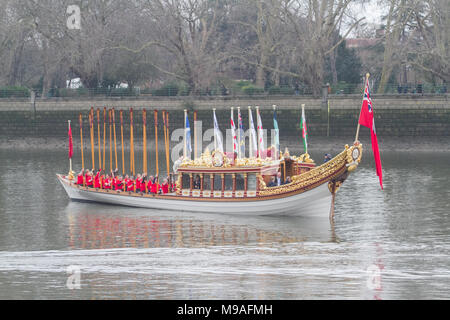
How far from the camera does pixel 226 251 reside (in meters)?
30.2

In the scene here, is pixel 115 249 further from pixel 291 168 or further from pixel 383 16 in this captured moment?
pixel 383 16

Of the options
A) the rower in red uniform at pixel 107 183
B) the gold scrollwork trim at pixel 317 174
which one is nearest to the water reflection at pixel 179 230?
the gold scrollwork trim at pixel 317 174

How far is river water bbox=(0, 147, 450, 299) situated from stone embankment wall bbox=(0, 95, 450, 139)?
A: 2004cm

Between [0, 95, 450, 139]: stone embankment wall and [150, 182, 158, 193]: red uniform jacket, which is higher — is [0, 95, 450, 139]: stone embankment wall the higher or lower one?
the higher one

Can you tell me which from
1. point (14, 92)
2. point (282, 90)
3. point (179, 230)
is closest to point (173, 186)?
point (179, 230)

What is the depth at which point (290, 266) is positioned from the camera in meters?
27.6

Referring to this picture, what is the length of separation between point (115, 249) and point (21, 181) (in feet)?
73.0

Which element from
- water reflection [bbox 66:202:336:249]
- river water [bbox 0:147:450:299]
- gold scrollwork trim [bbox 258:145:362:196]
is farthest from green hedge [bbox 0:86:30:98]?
gold scrollwork trim [bbox 258:145:362:196]

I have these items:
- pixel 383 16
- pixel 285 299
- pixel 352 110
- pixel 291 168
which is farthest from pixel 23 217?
pixel 383 16

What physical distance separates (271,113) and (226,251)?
39056 millimetres

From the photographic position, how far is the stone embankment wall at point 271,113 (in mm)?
65375

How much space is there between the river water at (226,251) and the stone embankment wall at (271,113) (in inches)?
789

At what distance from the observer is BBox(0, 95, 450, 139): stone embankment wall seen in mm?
65375

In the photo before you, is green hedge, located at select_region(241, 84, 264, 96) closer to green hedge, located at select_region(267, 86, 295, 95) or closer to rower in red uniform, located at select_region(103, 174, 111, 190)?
green hedge, located at select_region(267, 86, 295, 95)
